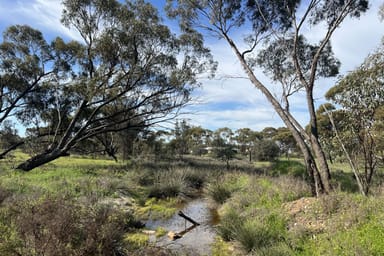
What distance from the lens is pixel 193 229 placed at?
7027 mm

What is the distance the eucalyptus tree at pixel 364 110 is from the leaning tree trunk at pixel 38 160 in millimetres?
13919

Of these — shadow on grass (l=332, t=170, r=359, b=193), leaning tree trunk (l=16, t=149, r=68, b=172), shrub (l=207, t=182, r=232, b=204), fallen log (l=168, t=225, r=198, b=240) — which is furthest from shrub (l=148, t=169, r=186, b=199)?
leaning tree trunk (l=16, t=149, r=68, b=172)

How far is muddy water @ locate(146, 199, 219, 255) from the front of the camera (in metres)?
5.64

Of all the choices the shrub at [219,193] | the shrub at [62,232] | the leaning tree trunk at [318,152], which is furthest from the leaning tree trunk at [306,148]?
the shrub at [62,232]

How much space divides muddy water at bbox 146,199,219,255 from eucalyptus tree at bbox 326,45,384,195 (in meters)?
4.19

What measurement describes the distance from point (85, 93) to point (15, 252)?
13205 mm

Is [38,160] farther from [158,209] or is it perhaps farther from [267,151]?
[267,151]

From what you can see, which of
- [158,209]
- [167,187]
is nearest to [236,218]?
[158,209]

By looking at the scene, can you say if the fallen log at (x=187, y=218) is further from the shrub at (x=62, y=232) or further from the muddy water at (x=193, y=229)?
the shrub at (x=62, y=232)

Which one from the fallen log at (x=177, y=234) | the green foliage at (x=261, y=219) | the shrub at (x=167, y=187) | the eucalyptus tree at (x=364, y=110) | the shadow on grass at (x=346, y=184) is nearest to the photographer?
the green foliage at (x=261, y=219)

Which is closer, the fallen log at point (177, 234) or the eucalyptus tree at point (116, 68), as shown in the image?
the fallen log at point (177, 234)

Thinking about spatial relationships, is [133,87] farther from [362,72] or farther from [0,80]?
[362,72]

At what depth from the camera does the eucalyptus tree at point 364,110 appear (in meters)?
6.60

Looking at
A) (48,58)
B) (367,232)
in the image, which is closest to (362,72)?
(367,232)
